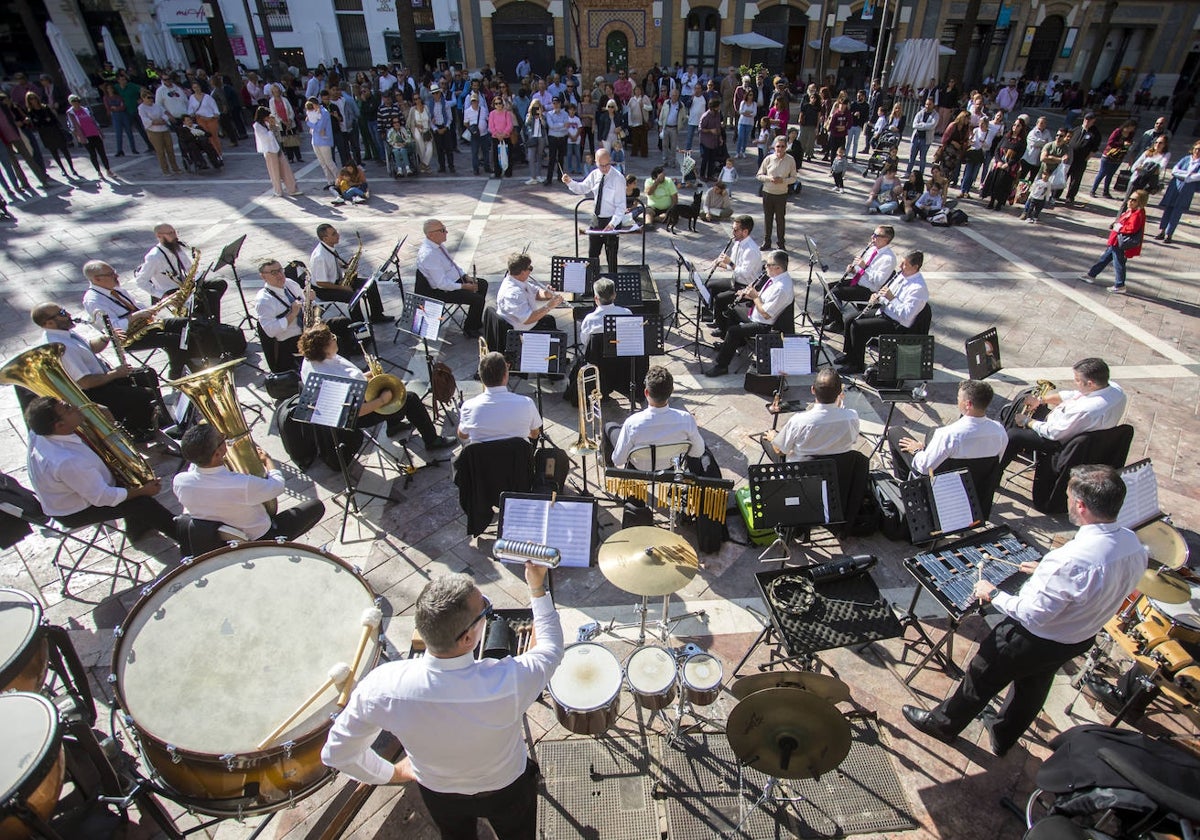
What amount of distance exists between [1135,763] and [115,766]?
472 cm

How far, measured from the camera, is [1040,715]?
3.90 m

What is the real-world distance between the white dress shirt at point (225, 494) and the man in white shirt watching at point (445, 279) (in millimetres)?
4261

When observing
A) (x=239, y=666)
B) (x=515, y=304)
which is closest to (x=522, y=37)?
(x=515, y=304)

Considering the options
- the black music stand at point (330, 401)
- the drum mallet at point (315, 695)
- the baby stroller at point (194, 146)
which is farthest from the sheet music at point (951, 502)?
Answer: the baby stroller at point (194, 146)

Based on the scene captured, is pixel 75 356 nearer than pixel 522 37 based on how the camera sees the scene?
Yes

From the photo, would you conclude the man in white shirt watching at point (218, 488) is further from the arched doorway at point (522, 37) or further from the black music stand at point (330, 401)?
the arched doorway at point (522, 37)

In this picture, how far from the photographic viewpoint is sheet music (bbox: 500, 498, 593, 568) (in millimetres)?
3658

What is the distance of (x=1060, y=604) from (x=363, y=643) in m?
3.30

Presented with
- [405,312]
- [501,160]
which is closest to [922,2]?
[501,160]

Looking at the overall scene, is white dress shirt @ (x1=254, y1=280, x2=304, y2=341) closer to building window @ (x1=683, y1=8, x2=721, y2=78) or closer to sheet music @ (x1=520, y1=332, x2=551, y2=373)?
sheet music @ (x1=520, y1=332, x2=551, y2=373)

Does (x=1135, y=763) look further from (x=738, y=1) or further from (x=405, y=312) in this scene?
(x=738, y=1)

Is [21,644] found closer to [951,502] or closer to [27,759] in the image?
[27,759]

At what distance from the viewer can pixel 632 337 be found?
6145 millimetres

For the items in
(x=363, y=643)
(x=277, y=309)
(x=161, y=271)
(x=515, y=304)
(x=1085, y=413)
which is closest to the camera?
(x=363, y=643)
